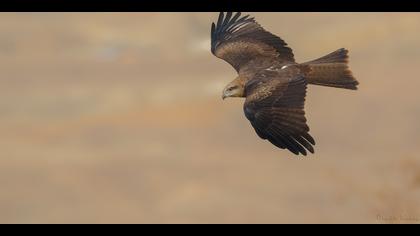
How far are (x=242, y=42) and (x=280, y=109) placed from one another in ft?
12.4

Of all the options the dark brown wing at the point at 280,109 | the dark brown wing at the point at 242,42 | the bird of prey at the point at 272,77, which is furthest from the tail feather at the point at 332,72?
the dark brown wing at the point at 242,42

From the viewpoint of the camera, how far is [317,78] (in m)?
18.2

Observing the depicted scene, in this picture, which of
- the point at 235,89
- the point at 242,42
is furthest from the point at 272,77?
the point at 242,42

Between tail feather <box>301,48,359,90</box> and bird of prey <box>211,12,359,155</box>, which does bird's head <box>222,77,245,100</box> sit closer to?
Result: bird of prey <box>211,12,359,155</box>

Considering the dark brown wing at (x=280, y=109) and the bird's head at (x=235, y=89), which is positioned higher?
the bird's head at (x=235, y=89)

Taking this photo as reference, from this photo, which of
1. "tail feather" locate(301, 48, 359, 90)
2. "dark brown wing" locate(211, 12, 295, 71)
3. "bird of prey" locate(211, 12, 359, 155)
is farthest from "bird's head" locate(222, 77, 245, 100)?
"tail feather" locate(301, 48, 359, 90)

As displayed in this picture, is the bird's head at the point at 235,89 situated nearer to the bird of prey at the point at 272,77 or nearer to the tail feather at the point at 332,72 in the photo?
the bird of prey at the point at 272,77

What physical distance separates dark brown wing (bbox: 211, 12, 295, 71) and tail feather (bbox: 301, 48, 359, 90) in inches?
41.0

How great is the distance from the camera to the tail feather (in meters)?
18.1

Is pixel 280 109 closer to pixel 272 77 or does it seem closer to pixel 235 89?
pixel 272 77

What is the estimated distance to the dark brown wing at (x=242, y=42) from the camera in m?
19.8

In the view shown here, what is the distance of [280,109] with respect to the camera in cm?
1706

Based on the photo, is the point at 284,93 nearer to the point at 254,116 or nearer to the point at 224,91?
the point at 254,116

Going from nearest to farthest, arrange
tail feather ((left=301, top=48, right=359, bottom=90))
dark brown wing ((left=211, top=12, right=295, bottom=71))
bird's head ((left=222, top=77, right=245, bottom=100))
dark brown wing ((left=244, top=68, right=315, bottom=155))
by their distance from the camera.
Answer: dark brown wing ((left=244, top=68, right=315, bottom=155)) → tail feather ((left=301, top=48, right=359, bottom=90)) → bird's head ((left=222, top=77, right=245, bottom=100)) → dark brown wing ((left=211, top=12, right=295, bottom=71))
